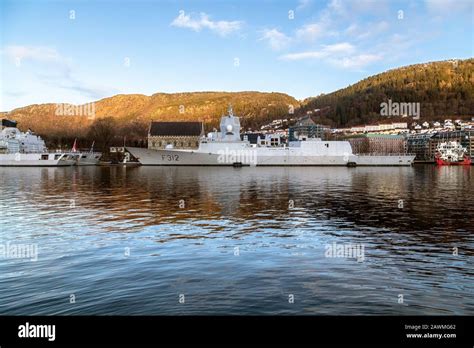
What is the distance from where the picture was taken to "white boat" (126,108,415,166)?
9188cm

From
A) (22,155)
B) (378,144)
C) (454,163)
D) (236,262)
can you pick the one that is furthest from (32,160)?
(378,144)

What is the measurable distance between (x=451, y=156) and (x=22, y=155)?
122055 mm

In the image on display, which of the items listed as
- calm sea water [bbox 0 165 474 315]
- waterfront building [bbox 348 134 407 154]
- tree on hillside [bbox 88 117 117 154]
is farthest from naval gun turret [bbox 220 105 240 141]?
waterfront building [bbox 348 134 407 154]

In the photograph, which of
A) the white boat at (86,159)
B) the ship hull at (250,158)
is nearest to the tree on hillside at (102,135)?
the white boat at (86,159)

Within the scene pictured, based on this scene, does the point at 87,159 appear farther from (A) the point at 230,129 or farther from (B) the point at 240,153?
(B) the point at 240,153

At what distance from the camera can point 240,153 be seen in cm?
9238

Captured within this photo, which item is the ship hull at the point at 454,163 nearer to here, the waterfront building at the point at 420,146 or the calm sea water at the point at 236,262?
the waterfront building at the point at 420,146

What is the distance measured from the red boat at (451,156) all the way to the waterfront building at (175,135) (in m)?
75.0

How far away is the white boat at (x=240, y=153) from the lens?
9188cm

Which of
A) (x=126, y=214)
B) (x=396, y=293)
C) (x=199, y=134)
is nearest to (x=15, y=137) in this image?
(x=199, y=134)

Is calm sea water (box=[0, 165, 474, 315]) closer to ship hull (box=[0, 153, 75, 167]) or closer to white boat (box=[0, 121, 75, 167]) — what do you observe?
ship hull (box=[0, 153, 75, 167])

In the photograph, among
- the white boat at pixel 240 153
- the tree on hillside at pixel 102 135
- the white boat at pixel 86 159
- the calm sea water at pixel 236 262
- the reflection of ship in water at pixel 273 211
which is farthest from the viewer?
the tree on hillside at pixel 102 135

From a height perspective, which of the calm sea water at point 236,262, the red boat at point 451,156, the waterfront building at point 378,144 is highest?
the waterfront building at point 378,144
